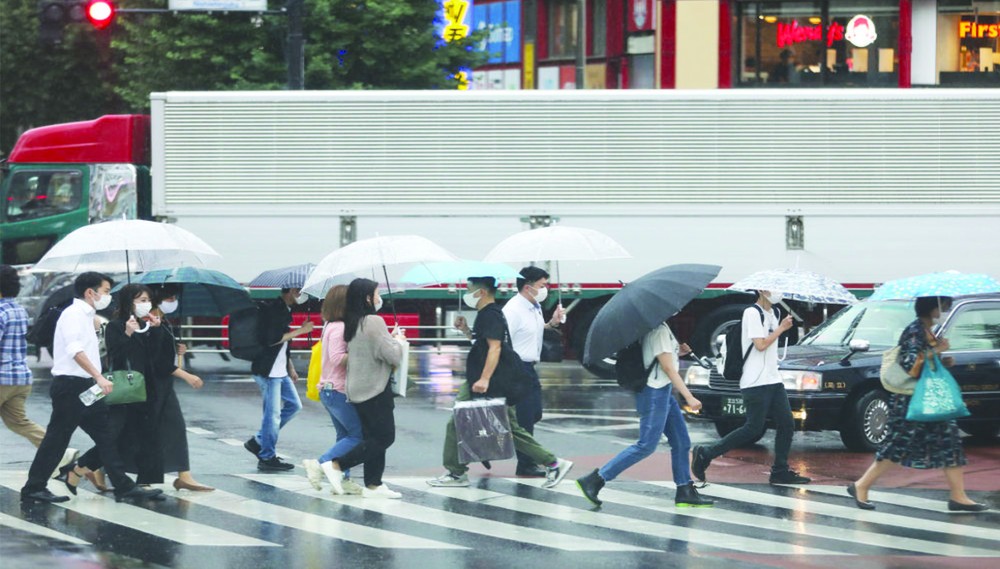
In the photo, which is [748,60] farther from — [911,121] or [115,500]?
[115,500]

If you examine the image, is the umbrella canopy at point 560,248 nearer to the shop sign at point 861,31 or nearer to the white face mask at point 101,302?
the white face mask at point 101,302

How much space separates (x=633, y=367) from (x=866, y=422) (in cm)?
399

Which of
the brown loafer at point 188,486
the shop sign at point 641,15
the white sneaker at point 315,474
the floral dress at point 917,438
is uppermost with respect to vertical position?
the shop sign at point 641,15

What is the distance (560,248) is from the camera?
514 inches

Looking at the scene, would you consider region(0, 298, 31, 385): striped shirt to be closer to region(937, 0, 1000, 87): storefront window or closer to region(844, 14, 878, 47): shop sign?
region(844, 14, 878, 47): shop sign

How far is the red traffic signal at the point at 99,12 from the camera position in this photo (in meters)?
21.9

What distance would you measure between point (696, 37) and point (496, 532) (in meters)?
23.8

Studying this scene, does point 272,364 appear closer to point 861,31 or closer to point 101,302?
point 101,302

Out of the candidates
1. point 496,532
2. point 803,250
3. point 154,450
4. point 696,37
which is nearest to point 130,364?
point 154,450

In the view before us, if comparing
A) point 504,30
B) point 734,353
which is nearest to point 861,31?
point 504,30

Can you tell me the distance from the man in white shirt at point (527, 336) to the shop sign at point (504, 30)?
28490 mm

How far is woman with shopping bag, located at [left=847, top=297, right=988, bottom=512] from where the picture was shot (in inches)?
439

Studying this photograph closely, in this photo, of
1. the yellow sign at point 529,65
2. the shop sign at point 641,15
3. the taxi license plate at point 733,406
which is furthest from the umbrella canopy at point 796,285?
the yellow sign at point 529,65

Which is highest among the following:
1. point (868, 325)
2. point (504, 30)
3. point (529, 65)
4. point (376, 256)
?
point (504, 30)
